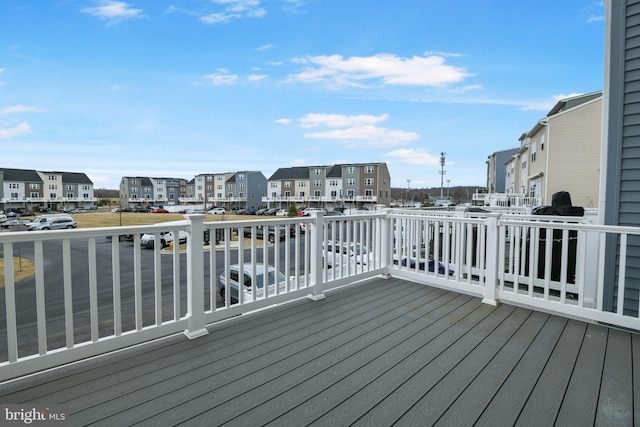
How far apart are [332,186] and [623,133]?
43845mm

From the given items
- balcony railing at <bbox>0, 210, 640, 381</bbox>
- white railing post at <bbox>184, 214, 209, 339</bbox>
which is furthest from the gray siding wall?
white railing post at <bbox>184, 214, 209, 339</bbox>

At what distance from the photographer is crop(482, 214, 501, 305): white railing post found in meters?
3.13

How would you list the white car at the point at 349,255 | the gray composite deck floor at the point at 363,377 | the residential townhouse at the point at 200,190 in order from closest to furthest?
the gray composite deck floor at the point at 363,377
the white car at the point at 349,255
the residential townhouse at the point at 200,190

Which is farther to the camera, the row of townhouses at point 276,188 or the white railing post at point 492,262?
the row of townhouses at point 276,188

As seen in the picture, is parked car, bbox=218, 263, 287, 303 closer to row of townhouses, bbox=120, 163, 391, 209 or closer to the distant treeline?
row of townhouses, bbox=120, 163, 391, 209

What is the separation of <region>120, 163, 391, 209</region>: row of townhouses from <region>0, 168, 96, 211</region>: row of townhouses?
6.08m

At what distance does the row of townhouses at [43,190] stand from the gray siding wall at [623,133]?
58.8m

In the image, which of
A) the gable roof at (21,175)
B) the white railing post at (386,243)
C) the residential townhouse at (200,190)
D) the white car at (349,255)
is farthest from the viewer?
the residential townhouse at (200,190)

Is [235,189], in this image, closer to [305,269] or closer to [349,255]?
[349,255]

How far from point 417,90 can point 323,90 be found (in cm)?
635

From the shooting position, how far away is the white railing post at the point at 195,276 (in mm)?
2346

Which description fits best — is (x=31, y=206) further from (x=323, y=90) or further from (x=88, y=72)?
(x=323, y=90)

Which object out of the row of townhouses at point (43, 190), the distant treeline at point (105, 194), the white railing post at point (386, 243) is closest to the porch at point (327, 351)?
the white railing post at point (386, 243)

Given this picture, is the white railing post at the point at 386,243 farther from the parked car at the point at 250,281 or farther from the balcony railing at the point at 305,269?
the parked car at the point at 250,281
